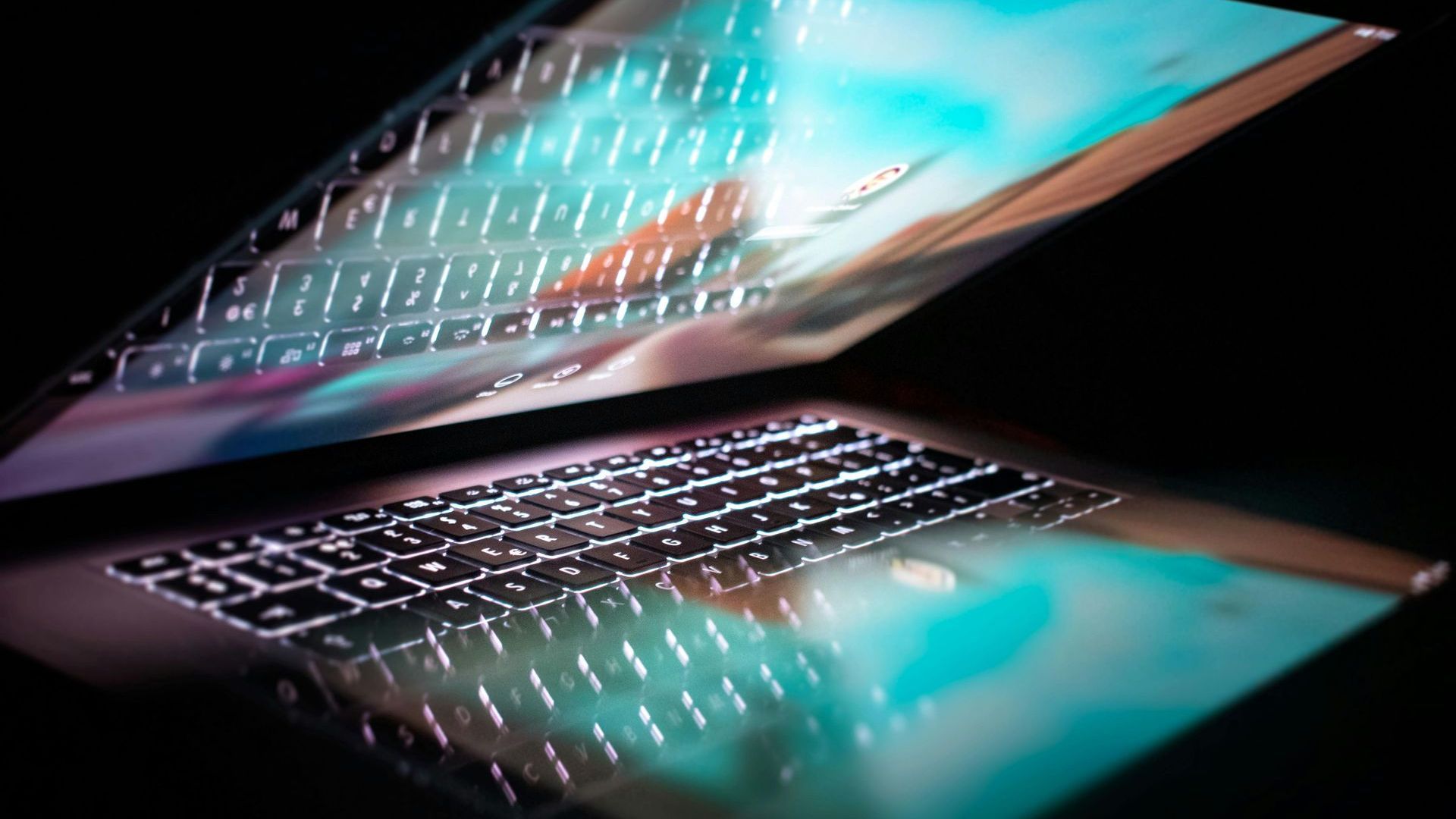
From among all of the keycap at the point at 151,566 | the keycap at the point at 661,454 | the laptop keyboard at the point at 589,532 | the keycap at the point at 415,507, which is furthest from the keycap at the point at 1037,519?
the keycap at the point at 151,566

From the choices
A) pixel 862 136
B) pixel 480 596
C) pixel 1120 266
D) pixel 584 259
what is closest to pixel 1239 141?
pixel 1120 266

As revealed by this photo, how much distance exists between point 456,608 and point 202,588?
106mm

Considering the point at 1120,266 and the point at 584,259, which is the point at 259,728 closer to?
the point at 584,259

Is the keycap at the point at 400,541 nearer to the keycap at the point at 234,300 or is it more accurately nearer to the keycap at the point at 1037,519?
the keycap at the point at 234,300

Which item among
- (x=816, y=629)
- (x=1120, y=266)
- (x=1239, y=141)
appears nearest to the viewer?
(x=816, y=629)

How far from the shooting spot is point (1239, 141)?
2.91 feet

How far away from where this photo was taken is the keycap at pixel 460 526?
0.63 meters

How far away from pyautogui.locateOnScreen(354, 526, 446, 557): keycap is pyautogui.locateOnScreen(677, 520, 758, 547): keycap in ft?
0.41

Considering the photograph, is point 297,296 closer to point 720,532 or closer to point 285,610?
point 285,610

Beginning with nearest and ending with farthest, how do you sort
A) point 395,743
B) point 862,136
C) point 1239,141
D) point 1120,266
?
point 395,743 < point 862,136 < point 1239,141 < point 1120,266

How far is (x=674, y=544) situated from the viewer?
2.09 ft

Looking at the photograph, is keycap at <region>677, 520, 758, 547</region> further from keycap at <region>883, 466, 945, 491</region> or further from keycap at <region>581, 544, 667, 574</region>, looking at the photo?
keycap at <region>883, 466, 945, 491</region>

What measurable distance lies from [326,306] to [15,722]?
20 cm

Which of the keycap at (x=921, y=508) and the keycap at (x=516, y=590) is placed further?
the keycap at (x=921, y=508)
